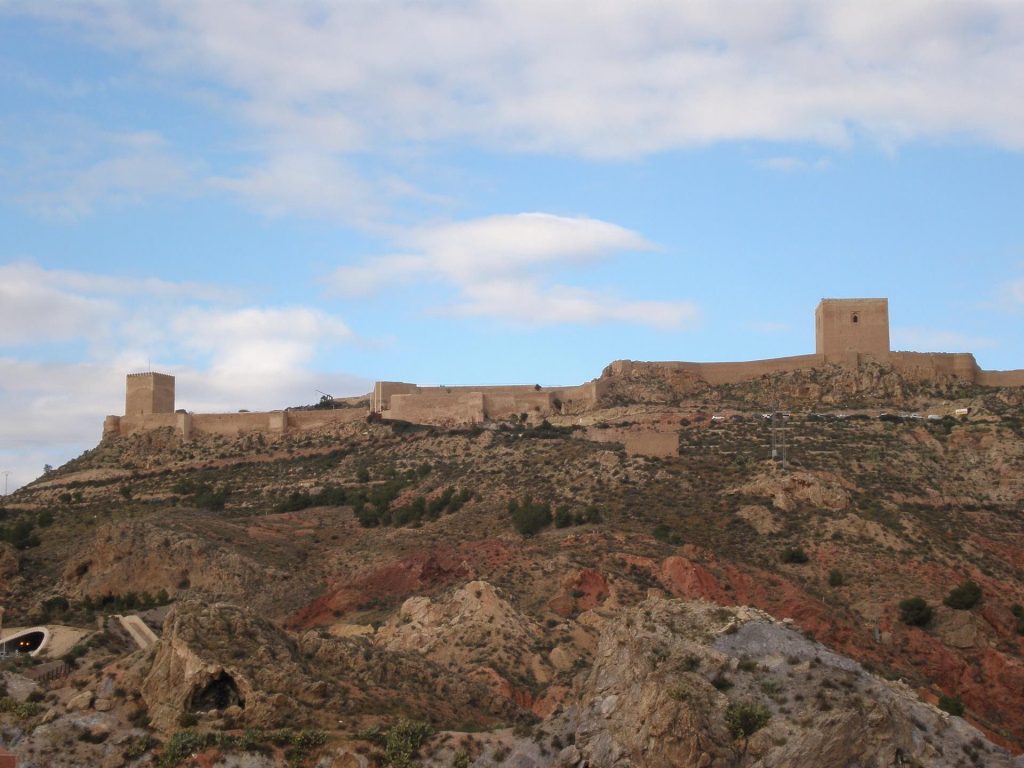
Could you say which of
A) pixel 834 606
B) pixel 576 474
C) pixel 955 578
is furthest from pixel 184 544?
pixel 955 578

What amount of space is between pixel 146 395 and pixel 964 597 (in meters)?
49.7

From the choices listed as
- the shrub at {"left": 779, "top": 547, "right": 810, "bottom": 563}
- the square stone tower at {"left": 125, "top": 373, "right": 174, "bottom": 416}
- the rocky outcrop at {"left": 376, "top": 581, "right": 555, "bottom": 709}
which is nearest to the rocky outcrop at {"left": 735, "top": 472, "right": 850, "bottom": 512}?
the shrub at {"left": 779, "top": 547, "right": 810, "bottom": 563}

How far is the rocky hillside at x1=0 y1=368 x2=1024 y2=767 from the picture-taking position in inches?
1039

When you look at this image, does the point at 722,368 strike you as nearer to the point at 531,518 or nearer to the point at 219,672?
the point at 531,518

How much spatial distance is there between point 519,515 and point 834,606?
42.9ft

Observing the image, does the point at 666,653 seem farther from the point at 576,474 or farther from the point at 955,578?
the point at 576,474

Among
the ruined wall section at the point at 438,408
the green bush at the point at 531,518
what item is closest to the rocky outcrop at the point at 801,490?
the green bush at the point at 531,518

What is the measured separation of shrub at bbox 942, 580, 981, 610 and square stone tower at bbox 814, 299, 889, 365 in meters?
27.4

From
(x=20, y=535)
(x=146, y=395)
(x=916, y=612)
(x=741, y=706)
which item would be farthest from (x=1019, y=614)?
(x=146, y=395)

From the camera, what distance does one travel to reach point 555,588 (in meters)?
42.7

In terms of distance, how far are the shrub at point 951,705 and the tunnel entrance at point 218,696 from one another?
17.1 metres

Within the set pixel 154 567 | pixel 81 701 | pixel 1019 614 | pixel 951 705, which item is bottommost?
pixel 951 705

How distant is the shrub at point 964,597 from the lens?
145 ft

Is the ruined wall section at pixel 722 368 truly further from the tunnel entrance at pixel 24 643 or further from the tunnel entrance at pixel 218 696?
the tunnel entrance at pixel 218 696
